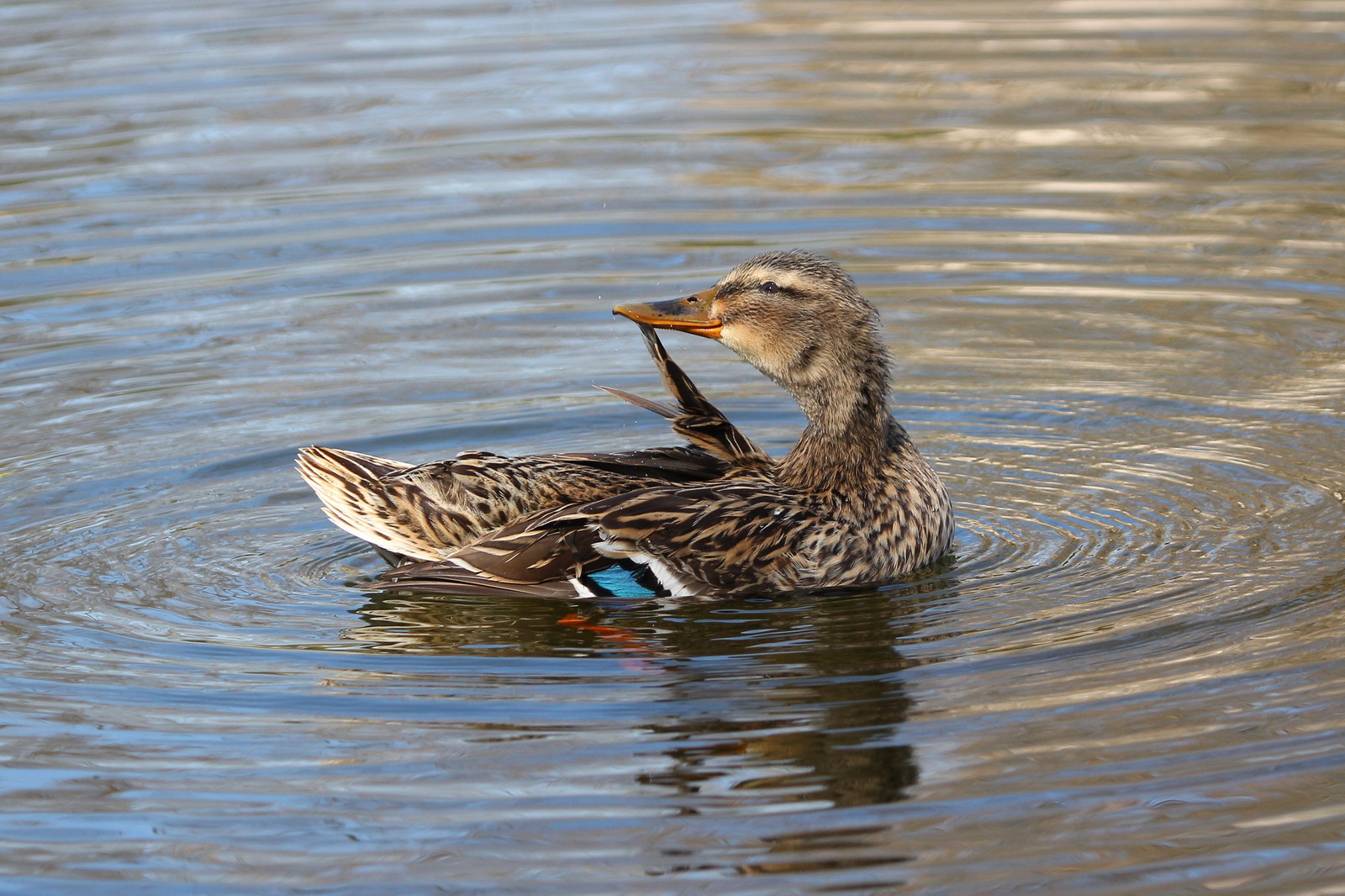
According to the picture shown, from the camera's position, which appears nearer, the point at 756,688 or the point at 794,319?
the point at 756,688

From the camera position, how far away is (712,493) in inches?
306

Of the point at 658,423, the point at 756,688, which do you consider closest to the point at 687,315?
the point at 658,423

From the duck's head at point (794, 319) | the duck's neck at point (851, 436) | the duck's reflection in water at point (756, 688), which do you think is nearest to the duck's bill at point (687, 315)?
the duck's head at point (794, 319)

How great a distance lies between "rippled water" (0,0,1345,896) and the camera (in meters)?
5.72

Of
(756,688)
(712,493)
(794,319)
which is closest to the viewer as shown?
(756,688)

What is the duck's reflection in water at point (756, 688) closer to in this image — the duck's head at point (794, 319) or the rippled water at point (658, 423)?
the rippled water at point (658, 423)

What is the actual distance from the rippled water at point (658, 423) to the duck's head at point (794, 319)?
1037 millimetres

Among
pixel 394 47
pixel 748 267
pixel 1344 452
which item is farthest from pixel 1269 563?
pixel 394 47

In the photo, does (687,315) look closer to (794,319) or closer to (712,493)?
(794,319)

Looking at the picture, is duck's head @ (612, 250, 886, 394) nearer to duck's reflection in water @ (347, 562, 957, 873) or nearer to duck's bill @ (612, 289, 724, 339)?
duck's bill @ (612, 289, 724, 339)

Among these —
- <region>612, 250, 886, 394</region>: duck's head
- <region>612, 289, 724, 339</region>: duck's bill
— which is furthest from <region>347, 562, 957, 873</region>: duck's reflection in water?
<region>612, 289, 724, 339</region>: duck's bill

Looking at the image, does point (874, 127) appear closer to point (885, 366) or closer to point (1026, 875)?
point (885, 366)

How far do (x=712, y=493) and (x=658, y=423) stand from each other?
2.29 metres

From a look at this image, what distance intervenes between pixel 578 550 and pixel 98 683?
6.28 ft
